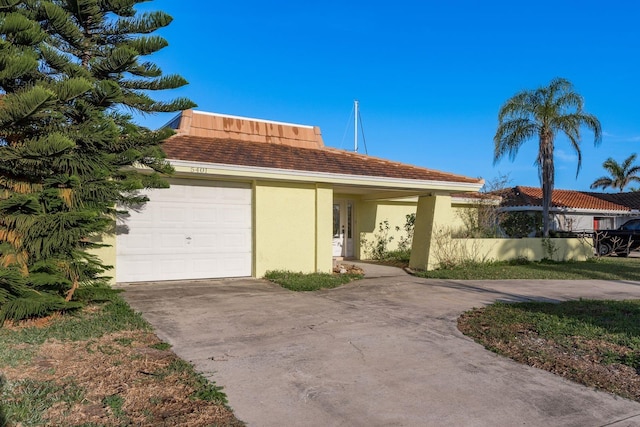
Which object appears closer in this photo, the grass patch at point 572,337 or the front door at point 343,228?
the grass patch at point 572,337

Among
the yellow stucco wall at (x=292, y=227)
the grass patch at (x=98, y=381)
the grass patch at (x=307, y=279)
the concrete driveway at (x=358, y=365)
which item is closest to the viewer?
the grass patch at (x=98, y=381)

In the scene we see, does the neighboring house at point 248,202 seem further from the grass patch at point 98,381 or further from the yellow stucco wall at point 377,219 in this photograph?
the grass patch at point 98,381

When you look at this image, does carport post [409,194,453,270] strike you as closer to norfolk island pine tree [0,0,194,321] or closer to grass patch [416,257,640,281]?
grass patch [416,257,640,281]

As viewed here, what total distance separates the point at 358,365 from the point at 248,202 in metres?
7.14

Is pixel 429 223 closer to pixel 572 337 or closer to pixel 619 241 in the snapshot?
pixel 572 337

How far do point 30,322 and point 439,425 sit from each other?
5.72 metres

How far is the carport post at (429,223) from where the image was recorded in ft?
45.3

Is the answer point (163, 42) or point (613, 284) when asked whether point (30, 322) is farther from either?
point (613, 284)

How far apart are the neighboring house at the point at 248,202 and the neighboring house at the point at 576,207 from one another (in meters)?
15.2

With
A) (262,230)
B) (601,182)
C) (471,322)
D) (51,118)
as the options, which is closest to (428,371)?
(471,322)

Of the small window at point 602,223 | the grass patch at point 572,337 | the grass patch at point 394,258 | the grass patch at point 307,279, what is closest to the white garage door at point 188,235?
the grass patch at point 307,279

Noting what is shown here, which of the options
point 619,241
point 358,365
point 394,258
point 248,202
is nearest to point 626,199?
point 619,241

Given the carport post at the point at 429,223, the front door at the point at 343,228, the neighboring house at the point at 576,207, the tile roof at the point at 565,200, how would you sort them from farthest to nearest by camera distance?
the tile roof at the point at 565,200 < the neighboring house at the point at 576,207 < the front door at the point at 343,228 < the carport post at the point at 429,223

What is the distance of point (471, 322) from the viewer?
697 cm
